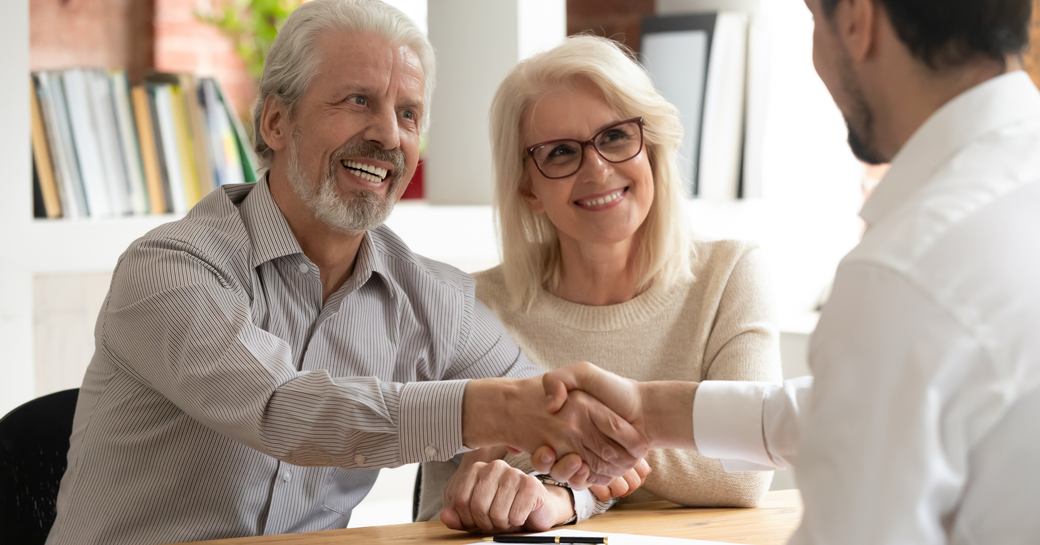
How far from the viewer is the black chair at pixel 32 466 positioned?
1874 mm

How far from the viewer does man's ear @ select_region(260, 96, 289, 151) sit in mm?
2072

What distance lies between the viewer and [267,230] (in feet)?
6.33

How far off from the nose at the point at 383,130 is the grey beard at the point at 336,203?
8 centimetres

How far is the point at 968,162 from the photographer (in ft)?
3.31

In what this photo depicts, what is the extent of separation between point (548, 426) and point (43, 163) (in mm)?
1522

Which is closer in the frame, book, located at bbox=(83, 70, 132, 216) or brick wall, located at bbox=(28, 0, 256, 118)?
book, located at bbox=(83, 70, 132, 216)

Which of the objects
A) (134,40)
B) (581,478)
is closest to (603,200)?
(581,478)

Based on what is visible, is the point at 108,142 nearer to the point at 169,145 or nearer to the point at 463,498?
the point at 169,145

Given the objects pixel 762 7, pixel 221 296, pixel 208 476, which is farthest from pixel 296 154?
pixel 762 7

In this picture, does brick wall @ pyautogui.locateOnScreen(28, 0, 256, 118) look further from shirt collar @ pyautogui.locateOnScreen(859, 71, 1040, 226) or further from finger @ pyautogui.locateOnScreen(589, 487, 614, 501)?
shirt collar @ pyautogui.locateOnScreen(859, 71, 1040, 226)

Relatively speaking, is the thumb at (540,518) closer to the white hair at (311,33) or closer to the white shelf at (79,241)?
the white hair at (311,33)

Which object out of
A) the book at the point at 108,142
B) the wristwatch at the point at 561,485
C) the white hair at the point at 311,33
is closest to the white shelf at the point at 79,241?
the book at the point at 108,142

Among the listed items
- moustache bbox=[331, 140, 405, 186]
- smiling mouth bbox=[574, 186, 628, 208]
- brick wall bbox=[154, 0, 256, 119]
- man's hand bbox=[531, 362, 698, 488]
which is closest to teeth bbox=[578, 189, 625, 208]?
smiling mouth bbox=[574, 186, 628, 208]

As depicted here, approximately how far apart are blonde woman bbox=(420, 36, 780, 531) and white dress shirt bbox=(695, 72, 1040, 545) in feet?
3.78
